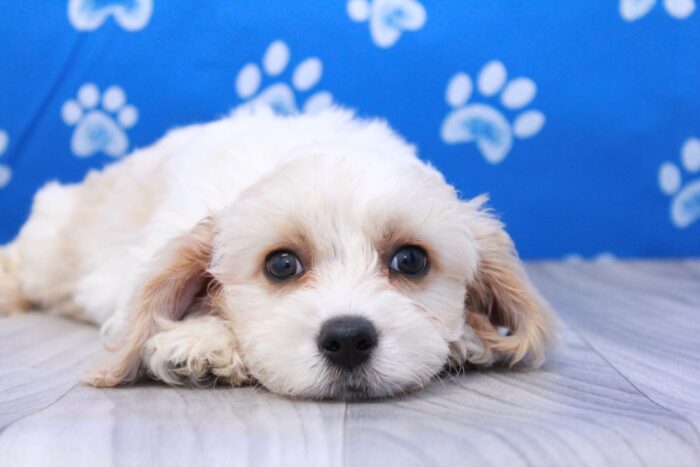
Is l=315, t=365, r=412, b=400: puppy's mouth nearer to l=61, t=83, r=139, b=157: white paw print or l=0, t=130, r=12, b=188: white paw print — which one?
l=61, t=83, r=139, b=157: white paw print

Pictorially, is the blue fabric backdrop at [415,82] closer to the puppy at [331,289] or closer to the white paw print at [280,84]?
the white paw print at [280,84]

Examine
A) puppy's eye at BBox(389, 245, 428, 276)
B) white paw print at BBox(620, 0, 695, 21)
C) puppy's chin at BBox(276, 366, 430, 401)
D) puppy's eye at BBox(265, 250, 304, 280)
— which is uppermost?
white paw print at BBox(620, 0, 695, 21)

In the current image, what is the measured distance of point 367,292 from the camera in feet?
8.11

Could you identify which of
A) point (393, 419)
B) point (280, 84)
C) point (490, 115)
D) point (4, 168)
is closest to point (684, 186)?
point (490, 115)

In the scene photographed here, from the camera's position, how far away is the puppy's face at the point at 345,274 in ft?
7.69

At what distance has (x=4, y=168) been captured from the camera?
528cm

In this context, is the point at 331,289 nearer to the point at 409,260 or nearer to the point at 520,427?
the point at 409,260

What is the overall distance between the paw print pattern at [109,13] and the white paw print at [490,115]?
1.81 metres

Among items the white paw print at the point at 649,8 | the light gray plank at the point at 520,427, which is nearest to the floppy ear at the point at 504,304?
the light gray plank at the point at 520,427

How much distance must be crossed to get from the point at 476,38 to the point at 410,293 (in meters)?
2.98

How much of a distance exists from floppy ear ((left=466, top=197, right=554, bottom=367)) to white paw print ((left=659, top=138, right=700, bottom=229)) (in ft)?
9.69

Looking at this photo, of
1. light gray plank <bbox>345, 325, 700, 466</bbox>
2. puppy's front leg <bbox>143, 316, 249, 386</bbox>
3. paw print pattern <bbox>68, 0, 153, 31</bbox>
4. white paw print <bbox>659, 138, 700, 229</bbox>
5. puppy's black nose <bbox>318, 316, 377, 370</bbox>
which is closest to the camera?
light gray plank <bbox>345, 325, 700, 466</bbox>

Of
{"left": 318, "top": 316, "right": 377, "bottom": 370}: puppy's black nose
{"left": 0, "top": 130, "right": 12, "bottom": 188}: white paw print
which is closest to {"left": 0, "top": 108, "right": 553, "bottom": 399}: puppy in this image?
{"left": 318, "top": 316, "right": 377, "bottom": 370}: puppy's black nose

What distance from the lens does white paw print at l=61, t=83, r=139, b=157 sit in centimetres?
524
